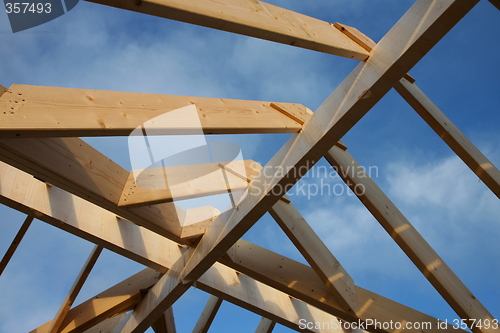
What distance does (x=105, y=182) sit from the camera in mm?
2664

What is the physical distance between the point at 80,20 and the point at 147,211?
326 inches

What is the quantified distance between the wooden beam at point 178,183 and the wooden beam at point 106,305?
3.97ft

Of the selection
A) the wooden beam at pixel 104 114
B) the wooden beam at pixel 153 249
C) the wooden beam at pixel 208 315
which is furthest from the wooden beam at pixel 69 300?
the wooden beam at pixel 104 114

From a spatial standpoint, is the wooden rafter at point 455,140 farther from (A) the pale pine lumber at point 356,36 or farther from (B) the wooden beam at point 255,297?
(B) the wooden beam at point 255,297

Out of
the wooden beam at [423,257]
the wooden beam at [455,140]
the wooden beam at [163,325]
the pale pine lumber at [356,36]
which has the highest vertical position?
the wooden beam at [455,140]

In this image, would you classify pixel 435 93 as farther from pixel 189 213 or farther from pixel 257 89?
pixel 189 213

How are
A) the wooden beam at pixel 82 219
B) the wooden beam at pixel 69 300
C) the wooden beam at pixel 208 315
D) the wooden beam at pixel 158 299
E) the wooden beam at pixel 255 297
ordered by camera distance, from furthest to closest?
the wooden beam at pixel 208 315 < the wooden beam at pixel 69 300 < the wooden beam at pixel 255 297 < the wooden beam at pixel 158 299 < the wooden beam at pixel 82 219

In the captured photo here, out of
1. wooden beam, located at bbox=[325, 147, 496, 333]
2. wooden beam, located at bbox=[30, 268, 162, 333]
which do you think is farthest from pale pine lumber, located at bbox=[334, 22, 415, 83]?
wooden beam, located at bbox=[30, 268, 162, 333]

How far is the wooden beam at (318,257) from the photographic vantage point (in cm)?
319

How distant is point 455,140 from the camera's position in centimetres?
344

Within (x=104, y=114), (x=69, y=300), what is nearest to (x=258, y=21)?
(x=104, y=114)

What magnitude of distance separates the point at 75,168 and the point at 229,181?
111 cm

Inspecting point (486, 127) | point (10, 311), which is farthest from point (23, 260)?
point (486, 127)

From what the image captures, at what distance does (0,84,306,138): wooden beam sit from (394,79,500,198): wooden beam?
61.2 inches
